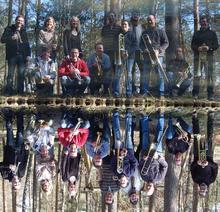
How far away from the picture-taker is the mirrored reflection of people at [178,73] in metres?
6.76

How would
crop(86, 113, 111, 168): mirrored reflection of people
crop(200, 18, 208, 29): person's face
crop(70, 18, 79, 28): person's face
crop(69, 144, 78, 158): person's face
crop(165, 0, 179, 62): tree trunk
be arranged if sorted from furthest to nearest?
crop(165, 0, 179, 62): tree trunk → crop(200, 18, 208, 29): person's face → crop(70, 18, 79, 28): person's face → crop(86, 113, 111, 168): mirrored reflection of people → crop(69, 144, 78, 158): person's face

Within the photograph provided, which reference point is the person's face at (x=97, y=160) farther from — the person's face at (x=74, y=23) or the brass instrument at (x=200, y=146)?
the person's face at (x=74, y=23)

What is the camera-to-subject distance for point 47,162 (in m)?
6.48

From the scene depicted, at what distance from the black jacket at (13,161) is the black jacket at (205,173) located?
1984mm

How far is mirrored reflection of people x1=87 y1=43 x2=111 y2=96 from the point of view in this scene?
6.64m

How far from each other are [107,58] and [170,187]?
6.10ft

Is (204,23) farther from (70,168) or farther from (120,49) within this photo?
(70,168)

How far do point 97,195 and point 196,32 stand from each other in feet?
7.72

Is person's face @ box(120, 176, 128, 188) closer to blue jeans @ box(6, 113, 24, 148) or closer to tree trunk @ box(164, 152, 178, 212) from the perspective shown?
tree trunk @ box(164, 152, 178, 212)

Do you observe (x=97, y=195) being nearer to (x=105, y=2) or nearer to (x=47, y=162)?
(x=47, y=162)

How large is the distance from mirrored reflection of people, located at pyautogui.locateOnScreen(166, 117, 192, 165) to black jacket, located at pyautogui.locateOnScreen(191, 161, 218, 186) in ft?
0.72

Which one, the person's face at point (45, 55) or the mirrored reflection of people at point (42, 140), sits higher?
the person's face at point (45, 55)

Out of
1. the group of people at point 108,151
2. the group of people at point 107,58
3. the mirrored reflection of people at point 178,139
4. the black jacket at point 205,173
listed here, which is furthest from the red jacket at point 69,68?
the black jacket at point 205,173

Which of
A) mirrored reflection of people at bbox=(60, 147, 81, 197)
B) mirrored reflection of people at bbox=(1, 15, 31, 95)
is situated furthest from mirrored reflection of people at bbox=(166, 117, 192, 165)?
mirrored reflection of people at bbox=(1, 15, 31, 95)
